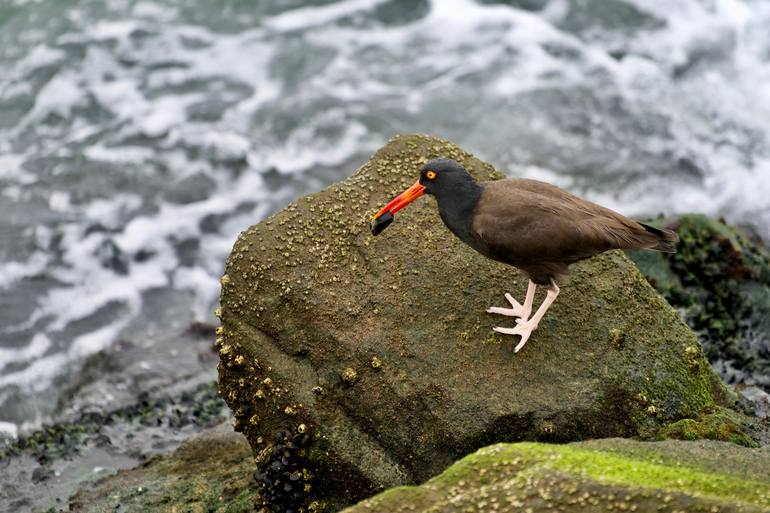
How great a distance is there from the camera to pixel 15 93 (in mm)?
12977

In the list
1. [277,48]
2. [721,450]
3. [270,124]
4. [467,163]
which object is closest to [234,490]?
[467,163]

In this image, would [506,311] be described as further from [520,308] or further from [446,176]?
[446,176]

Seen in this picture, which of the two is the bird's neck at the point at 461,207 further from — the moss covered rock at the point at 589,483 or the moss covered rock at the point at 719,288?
the moss covered rock at the point at 719,288

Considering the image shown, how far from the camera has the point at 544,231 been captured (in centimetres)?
518

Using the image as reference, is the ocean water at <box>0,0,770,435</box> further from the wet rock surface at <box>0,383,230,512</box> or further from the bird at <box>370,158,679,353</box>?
the bird at <box>370,158,679,353</box>

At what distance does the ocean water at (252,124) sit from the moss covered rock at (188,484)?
1594mm

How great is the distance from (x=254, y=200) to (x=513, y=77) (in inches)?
178

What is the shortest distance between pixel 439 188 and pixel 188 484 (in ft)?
8.53

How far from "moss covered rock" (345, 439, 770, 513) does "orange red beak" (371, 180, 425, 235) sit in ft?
5.98

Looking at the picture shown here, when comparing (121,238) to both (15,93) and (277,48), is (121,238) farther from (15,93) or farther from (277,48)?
(277,48)

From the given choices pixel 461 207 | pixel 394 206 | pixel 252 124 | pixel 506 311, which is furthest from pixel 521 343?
pixel 252 124

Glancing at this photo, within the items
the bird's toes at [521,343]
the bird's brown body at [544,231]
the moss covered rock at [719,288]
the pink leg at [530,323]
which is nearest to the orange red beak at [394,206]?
the bird's brown body at [544,231]

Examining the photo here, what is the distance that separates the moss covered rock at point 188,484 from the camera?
571cm

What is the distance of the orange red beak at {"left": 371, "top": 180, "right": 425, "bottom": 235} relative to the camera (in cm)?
546
